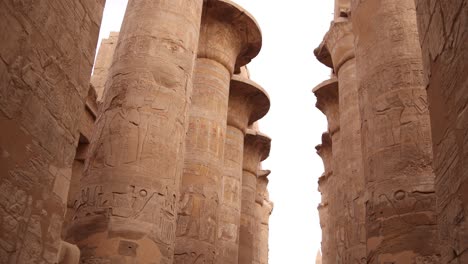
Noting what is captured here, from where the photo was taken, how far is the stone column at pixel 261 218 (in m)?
18.6

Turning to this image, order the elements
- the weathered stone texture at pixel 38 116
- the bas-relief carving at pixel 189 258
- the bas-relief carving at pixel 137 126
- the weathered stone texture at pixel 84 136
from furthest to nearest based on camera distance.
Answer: the weathered stone texture at pixel 84 136 < the bas-relief carving at pixel 189 258 < the bas-relief carving at pixel 137 126 < the weathered stone texture at pixel 38 116

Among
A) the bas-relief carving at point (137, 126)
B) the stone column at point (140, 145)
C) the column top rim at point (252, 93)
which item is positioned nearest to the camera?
the stone column at point (140, 145)

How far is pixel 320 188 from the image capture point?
73.9 feet

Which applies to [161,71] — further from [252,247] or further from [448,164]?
[252,247]

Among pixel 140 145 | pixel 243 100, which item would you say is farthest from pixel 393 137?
pixel 243 100

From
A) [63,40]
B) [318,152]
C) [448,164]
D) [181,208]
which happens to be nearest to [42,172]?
[63,40]

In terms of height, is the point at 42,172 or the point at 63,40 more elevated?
the point at 63,40

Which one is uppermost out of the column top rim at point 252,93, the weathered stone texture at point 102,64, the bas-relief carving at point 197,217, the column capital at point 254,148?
the weathered stone texture at point 102,64

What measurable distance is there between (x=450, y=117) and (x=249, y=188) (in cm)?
1486

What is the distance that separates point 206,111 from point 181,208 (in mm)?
2489

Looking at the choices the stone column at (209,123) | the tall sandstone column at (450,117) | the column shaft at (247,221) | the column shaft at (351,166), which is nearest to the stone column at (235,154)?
the stone column at (209,123)

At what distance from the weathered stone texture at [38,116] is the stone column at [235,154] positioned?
8914mm

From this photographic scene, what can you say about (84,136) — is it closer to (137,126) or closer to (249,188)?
(137,126)

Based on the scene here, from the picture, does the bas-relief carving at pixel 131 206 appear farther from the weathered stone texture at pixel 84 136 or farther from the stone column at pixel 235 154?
the stone column at pixel 235 154
